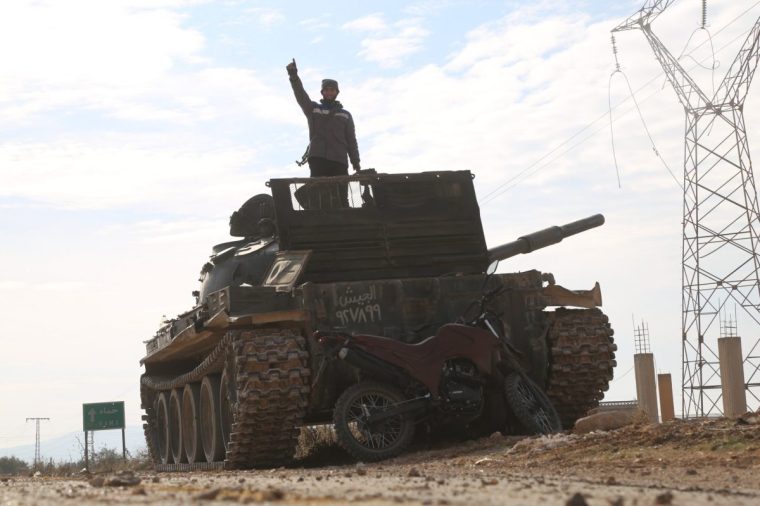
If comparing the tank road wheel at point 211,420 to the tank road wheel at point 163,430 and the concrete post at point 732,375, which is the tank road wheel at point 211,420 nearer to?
the tank road wheel at point 163,430

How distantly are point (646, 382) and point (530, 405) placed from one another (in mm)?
10418

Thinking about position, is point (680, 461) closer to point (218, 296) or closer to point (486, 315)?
point (486, 315)

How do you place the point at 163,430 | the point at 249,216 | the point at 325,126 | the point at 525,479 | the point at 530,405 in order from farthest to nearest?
the point at 163,430 → the point at 249,216 → the point at 325,126 → the point at 530,405 → the point at 525,479

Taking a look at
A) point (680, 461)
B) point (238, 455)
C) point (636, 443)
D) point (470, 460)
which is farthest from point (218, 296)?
point (680, 461)

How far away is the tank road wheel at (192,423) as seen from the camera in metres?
17.2

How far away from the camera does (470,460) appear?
11.8 m

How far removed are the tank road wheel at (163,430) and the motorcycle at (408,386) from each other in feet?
21.8

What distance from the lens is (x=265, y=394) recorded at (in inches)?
521

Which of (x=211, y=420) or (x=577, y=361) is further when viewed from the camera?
(x=211, y=420)

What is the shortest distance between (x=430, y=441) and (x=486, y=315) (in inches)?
53.7

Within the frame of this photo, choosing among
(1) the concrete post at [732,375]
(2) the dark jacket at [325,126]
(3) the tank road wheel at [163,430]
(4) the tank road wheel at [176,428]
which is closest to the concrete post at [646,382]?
(1) the concrete post at [732,375]

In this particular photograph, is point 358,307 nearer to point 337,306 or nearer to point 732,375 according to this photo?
point 337,306

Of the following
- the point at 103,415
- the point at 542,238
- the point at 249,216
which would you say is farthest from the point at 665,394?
the point at 103,415

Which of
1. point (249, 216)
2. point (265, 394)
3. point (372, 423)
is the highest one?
point (249, 216)
